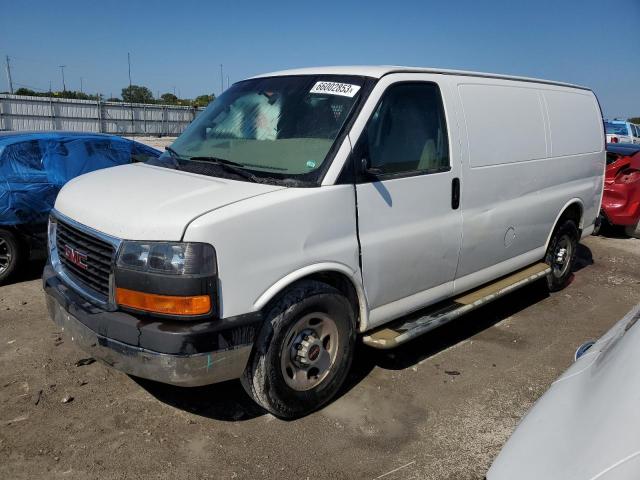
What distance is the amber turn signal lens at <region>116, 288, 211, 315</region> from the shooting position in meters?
2.69

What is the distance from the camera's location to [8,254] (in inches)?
229

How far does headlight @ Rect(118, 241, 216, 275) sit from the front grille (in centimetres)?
20

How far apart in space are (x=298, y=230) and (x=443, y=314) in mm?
1560

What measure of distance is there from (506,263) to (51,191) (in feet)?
16.2

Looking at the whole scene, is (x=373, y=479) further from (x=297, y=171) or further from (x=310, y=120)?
(x=310, y=120)

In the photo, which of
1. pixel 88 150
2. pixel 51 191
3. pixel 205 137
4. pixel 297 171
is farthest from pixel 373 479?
pixel 88 150

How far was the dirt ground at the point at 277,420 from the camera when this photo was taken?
9.57 feet

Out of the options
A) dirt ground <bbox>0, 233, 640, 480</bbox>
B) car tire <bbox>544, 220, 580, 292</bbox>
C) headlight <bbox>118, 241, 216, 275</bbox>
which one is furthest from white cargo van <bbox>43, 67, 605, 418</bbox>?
car tire <bbox>544, 220, 580, 292</bbox>

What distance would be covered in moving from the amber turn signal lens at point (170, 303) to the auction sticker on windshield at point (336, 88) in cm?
166

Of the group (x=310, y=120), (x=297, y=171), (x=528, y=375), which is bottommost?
(x=528, y=375)

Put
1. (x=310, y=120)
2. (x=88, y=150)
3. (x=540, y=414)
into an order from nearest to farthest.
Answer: (x=540, y=414) < (x=310, y=120) < (x=88, y=150)

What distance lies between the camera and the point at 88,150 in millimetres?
6586

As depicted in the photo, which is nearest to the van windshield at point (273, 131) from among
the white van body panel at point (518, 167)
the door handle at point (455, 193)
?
the door handle at point (455, 193)

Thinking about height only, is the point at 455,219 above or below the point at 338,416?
above
